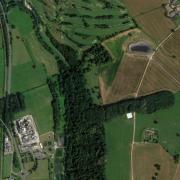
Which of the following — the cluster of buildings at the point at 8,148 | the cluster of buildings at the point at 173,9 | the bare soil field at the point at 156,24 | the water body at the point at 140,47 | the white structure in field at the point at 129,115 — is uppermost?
the cluster of buildings at the point at 173,9

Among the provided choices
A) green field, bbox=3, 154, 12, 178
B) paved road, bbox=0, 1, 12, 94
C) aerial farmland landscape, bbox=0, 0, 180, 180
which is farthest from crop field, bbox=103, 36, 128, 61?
green field, bbox=3, 154, 12, 178

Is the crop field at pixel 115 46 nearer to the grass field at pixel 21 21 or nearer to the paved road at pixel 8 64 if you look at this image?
the grass field at pixel 21 21

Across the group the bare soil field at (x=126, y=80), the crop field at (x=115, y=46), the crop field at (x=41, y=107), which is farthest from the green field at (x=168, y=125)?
the crop field at (x=41, y=107)

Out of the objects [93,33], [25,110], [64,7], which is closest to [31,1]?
[64,7]

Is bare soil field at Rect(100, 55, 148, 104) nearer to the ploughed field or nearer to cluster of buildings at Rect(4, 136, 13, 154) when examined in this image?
the ploughed field

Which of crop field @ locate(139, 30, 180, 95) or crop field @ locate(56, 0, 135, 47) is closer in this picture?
crop field @ locate(139, 30, 180, 95)
